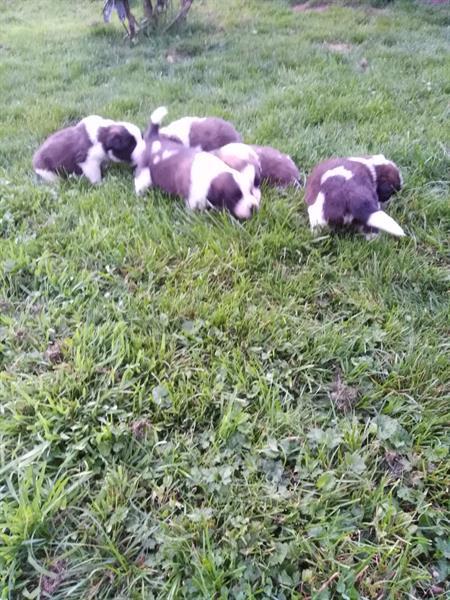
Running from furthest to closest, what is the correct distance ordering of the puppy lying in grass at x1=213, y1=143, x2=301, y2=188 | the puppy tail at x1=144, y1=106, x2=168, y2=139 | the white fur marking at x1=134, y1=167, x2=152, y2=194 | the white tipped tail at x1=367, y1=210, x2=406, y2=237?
the puppy tail at x1=144, y1=106, x2=168, y2=139 < the white fur marking at x1=134, y1=167, x2=152, y2=194 < the puppy lying in grass at x1=213, y1=143, x2=301, y2=188 < the white tipped tail at x1=367, y1=210, x2=406, y2=237

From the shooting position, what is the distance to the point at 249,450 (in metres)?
2.02

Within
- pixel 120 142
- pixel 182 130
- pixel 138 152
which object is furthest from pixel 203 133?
pixel 120 142

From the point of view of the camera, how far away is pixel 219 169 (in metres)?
3.14

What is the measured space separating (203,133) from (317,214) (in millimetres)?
1391

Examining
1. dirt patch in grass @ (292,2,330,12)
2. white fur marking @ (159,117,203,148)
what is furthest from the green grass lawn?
dirt patch in grass @ (292,2,330,12)

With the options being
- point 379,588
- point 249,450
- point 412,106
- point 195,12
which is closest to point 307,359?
point 249,450

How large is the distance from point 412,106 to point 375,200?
85.7 inches

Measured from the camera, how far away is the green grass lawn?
1716mm

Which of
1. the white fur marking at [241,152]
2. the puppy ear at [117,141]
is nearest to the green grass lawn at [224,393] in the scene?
the puppy ear at [117,141]

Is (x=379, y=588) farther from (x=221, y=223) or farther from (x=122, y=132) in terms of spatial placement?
(x=122, y=132)

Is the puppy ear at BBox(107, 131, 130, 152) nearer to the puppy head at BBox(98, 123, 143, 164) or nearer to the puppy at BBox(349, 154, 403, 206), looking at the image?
the puppy head at BBox(98, 123, 143, 164)

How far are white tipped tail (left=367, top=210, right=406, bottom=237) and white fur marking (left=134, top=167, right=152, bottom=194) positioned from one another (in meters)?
1.50

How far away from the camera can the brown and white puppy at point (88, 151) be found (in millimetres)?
3707

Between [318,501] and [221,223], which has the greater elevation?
[221,223]
